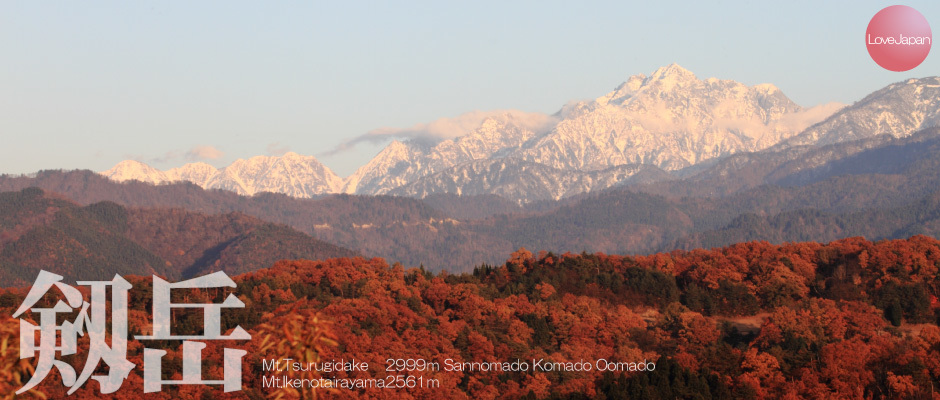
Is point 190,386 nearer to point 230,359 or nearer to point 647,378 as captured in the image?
point 230,359

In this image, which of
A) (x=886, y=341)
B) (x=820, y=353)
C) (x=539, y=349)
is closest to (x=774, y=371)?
(x=820, y=353)

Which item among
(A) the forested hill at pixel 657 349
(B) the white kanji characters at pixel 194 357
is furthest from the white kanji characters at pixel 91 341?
(B) the white kanji characters at pixel 194 357

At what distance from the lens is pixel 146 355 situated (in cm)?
15762

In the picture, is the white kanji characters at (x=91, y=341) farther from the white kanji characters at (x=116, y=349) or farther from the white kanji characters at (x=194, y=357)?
→ the white kanji characters at (x=194, y=357)

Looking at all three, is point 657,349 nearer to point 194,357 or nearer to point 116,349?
point 194,357

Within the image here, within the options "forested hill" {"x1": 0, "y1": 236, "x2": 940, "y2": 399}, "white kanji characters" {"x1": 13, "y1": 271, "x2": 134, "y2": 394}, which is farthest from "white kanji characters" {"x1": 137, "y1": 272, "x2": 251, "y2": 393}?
"white kanji characters" {"x1": 13, "y1": 271, "x2": 134, "y2": 394}

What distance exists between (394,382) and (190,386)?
27.3m

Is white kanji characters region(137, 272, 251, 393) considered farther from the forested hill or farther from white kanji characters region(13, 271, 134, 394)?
white kanji characters region(13, 271, 134, 394)

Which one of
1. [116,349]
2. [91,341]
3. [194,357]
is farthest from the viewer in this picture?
[116,349]

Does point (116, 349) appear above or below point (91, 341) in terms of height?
below

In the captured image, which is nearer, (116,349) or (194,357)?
(194,357)

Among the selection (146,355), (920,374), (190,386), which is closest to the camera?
(920,374)

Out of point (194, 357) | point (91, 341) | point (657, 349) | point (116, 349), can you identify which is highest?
point (91, 341)

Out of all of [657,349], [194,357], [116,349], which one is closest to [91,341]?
[116,349]
